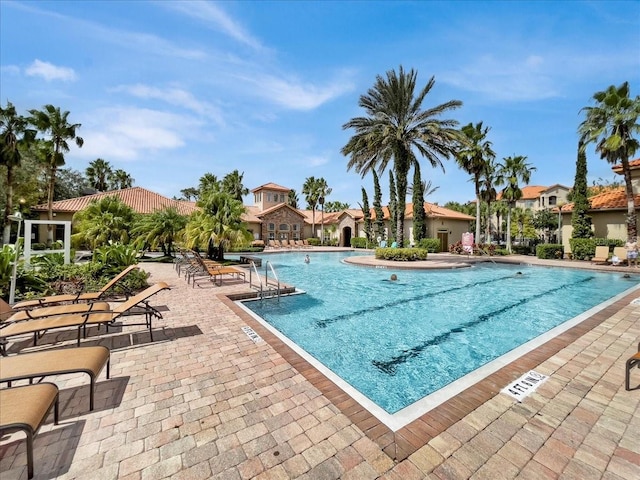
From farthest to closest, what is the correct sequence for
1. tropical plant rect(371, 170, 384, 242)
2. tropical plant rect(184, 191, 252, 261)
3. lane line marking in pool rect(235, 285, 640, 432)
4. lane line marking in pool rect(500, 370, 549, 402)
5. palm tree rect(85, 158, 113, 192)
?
palm tree rect(85, 158, 113, 192), tropical plant rect(371, 170, 384, 242), tropical plant rect(184, 191, 252, 261), lane line marking in pool rect(500, 370, 549, 402), lane line marking in pool rect(235, 285, 640, 432)

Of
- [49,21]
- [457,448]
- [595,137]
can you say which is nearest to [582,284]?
[595,137]

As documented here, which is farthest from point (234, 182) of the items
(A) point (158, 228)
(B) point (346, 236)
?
(A) point (158, 228)

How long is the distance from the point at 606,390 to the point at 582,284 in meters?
12.8

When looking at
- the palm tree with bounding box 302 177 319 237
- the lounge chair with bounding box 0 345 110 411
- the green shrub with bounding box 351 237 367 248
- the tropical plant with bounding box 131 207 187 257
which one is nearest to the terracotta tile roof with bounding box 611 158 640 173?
the green shrub with bounding box 351 237 367 248

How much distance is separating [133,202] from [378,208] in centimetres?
2818

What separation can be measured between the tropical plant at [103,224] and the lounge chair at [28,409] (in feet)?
52.3

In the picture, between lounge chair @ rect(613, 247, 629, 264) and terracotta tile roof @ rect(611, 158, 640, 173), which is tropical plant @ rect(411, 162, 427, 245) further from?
lounge chair @ rect(613, 247, 629, 264)

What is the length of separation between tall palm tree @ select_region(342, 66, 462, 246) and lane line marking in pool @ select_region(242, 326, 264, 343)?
53.4 ft

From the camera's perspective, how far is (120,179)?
4916 centimetres

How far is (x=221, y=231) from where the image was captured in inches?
635

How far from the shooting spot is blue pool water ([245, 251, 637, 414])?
203 inches

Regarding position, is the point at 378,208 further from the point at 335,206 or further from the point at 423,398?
the point at 423,398

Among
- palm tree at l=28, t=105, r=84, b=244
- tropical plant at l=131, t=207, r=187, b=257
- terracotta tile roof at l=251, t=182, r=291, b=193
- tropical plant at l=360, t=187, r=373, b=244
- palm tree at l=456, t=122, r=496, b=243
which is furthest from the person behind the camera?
terracotta tile roof at l=251, t=182, r=291, b=193

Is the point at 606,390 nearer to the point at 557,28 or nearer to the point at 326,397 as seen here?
the point at 326,397
